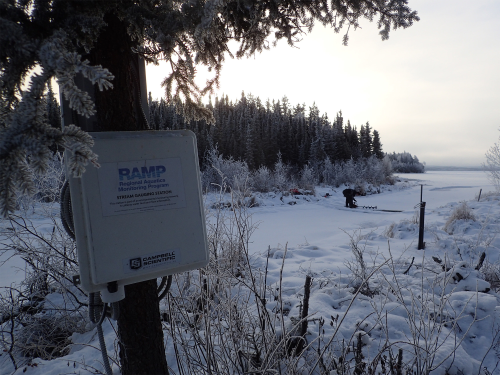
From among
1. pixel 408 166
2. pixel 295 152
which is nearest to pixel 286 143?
pixel 295 152

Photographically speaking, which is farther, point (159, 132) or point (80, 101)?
point (159, 132)

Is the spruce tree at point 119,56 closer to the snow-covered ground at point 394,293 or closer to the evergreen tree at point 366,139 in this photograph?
the snow-covered ground at point 394,293

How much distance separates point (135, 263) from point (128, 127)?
0.61 metres

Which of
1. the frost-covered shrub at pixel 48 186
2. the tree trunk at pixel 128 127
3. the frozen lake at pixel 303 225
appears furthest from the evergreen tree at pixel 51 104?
the frozen lake at pixel 303 225

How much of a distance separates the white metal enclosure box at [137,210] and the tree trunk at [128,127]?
0.22 meters

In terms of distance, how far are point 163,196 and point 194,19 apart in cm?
82

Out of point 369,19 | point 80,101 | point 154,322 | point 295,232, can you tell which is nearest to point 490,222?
point 295,232

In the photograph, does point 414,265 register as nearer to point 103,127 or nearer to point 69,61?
point 103,127

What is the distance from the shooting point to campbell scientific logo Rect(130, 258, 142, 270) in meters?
1.17

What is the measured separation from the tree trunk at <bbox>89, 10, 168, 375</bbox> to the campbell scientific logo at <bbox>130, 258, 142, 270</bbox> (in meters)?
0.27

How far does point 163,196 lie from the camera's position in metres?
1.24

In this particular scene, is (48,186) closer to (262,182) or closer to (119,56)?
(119,56)

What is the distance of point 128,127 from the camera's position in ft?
4.53

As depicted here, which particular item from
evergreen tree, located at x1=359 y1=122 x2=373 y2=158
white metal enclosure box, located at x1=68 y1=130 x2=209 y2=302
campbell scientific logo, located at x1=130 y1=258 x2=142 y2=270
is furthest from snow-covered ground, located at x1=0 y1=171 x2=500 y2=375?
evergreen tree, located at x1=359 y1=122 x2=373 y2=158
